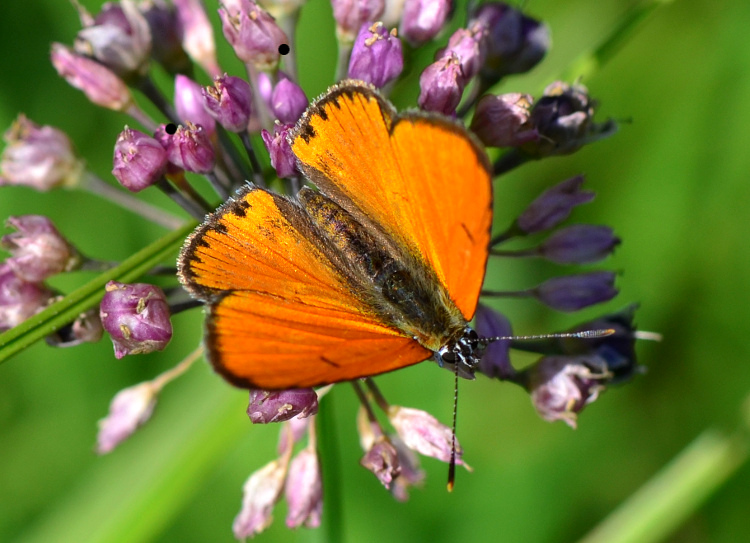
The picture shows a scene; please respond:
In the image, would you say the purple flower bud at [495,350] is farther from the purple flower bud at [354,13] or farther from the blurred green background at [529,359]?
the blurred green background at [529,359]

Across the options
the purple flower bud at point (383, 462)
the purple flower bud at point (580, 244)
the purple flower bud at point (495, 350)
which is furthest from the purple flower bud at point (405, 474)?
the purple flower bud at point (580, 244)

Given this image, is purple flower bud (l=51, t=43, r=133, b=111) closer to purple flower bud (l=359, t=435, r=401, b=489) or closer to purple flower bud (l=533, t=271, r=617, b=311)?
purple flower bud (l=359, t=435, r=401, b=489)

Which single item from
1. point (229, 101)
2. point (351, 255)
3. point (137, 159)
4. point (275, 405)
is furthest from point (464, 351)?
point (137, 159)

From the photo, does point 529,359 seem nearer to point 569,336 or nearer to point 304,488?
point 569,336

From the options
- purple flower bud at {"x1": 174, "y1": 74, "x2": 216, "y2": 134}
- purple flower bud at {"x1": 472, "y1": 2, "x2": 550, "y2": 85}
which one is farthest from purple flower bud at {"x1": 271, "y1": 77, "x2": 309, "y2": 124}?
purple flower bud at {"x1": 472, "y1": 2, "x2": 550, "y2": 85}

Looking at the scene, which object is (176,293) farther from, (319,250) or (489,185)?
(489,185)

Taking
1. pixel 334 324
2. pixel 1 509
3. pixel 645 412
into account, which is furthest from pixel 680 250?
pixel 1 509
